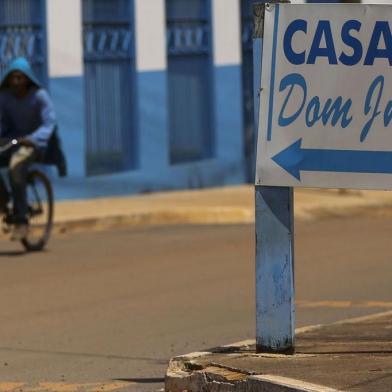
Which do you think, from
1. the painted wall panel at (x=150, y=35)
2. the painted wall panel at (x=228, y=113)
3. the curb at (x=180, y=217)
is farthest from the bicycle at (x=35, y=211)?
the painted wall panel at (x=228, y=113)

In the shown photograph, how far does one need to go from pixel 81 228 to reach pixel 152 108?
404 centimetres

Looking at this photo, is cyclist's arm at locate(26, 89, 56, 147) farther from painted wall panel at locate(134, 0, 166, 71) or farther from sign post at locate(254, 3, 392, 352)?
painted wall panel at locate(134, 0, 166, 71)

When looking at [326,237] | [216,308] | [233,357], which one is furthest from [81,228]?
[233,357]

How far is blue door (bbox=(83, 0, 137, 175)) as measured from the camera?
19.0 metres

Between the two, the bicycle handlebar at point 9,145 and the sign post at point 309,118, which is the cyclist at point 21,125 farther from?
the sign post at point 309,118

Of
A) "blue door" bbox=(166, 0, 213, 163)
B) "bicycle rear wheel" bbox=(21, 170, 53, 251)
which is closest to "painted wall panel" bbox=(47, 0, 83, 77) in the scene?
"blue door" bbox=(166, 0, 213, 163)

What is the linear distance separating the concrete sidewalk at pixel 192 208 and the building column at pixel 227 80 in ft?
4.95

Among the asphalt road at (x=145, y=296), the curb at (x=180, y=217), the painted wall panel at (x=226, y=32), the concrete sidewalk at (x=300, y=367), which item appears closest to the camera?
the concrete sidewalk at (x=300, y=367)

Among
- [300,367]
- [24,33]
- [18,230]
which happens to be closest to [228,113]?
[24,33]

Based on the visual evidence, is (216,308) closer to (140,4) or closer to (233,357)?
(233,357)

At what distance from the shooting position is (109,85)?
19.3 metres

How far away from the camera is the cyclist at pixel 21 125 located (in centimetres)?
1309

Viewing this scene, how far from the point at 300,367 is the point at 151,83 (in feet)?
42.5

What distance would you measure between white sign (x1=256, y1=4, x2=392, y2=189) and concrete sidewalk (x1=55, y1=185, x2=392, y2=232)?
8.69m
